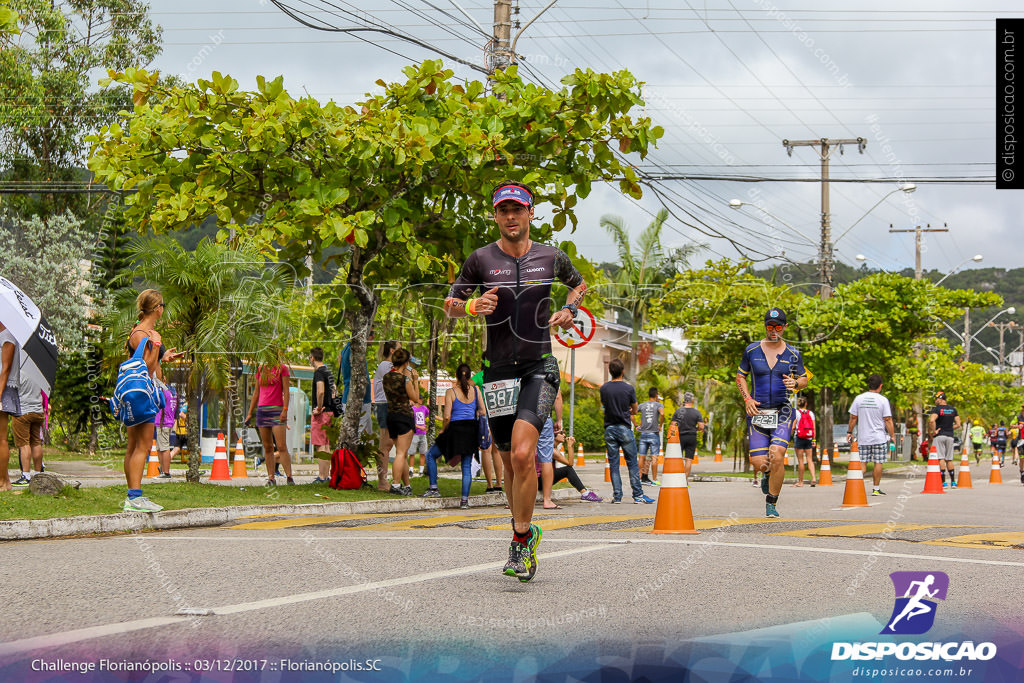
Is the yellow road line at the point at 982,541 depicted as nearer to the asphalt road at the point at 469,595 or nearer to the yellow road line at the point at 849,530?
the asphalt road at the point at 469,595

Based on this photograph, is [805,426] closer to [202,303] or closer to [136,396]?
[202,303]

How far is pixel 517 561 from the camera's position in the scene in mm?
6320

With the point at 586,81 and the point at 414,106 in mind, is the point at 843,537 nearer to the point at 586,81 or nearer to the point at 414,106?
the point at 586,81

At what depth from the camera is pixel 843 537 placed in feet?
30.7

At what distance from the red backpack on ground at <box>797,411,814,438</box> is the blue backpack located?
15866 mm

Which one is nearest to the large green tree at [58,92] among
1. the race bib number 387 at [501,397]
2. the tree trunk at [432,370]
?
the tree trunk at [432,370]

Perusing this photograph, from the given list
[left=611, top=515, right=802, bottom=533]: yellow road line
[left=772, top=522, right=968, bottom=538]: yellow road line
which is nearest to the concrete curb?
[left=611, top=515, right=802, bottom=533]: yellow road line

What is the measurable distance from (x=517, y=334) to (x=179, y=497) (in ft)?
21.7

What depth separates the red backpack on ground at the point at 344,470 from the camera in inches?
577

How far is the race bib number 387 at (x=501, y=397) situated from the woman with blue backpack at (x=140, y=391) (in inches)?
166

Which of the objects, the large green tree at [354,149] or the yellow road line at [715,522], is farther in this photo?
the large green tree at [354,149]

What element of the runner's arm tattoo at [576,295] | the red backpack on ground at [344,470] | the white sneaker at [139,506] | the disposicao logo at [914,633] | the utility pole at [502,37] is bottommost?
the disposicao logo at [914,633]

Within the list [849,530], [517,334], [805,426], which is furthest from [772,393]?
[805,426]

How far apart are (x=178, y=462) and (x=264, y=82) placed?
15.5 metres
